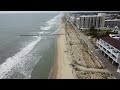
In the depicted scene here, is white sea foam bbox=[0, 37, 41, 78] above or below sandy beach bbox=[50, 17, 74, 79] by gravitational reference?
below

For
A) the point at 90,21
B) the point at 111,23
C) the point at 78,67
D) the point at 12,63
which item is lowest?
the point at 12,63

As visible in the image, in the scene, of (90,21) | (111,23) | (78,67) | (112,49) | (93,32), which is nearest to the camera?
(112,49)

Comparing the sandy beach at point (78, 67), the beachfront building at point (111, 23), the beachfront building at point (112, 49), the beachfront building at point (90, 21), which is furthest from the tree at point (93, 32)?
the beachfront building at point (112, 49)

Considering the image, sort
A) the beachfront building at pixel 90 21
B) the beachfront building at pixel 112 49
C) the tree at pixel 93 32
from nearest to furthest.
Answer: the beachfront building at pixel 112 49, the tree at pixel 93 32, the beachfront building at pixel 90 21

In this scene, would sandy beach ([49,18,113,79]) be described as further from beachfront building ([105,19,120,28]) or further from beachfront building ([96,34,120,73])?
beachfront building ([105,19,120,28])

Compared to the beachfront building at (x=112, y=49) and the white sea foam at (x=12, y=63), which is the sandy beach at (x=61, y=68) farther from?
the beachfront building at (x=112, y=49)

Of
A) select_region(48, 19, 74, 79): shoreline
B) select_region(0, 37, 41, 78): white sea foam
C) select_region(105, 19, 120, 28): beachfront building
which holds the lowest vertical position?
select_region(0, 37, 41, 78): white sea foam

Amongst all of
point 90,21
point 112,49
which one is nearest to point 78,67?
point 112,49

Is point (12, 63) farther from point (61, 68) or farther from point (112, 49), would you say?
point (112, 49)

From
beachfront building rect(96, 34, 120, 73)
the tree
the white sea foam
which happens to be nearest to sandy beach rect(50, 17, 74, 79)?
the white sea foam
